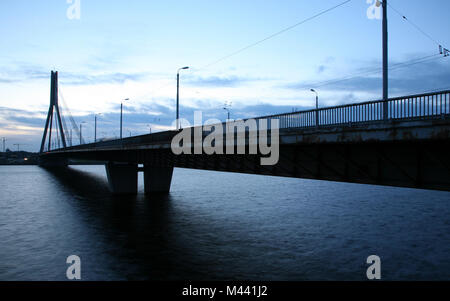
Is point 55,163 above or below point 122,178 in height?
above

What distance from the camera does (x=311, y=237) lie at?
2805 centimetres

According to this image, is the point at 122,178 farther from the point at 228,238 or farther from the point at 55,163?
the point at 55,163

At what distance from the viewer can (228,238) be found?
93.7 ft

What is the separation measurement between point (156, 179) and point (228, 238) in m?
30.6

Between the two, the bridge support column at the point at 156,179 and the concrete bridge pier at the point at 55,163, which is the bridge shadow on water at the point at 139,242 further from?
the concrete bridge pier at the point at 55,163

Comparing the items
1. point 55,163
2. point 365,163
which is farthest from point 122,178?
point 55,163

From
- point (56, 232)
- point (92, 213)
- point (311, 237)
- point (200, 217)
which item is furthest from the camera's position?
point (92, 213)

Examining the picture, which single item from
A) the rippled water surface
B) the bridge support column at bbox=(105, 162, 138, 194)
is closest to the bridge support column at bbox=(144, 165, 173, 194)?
the bridge support column at bbox=(105, 162, 138, 194)

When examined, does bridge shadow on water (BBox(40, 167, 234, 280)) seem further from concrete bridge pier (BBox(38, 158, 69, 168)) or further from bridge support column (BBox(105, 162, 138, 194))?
concrete bridge pier (BBox(38, 158, 69, 168))
